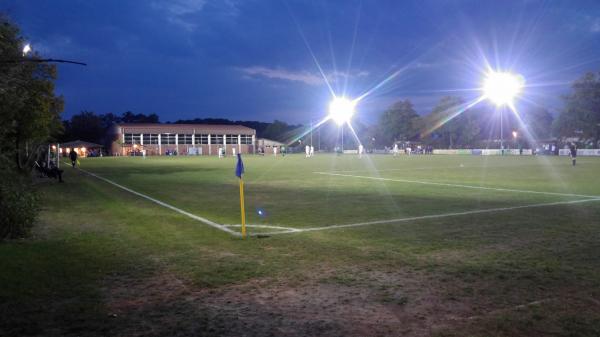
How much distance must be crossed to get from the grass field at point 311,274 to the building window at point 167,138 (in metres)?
89.0

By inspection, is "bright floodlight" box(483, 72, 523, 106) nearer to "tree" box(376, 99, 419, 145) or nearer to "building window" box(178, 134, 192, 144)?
"tree" box(376, 99, 419, 145)

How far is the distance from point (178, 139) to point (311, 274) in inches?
3842

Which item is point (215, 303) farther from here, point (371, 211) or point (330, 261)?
point (371, 211)

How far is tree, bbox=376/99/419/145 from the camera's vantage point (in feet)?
415

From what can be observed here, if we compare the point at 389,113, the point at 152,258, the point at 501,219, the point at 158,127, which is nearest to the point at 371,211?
the point at 501,219

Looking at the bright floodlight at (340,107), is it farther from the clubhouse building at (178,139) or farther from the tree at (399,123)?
the tree at (399,123)

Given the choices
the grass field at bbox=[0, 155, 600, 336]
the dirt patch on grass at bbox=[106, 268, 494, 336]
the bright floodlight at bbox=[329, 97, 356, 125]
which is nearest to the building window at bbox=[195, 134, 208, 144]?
the bright floodlight at bbox=[329, 97, 356, 125]

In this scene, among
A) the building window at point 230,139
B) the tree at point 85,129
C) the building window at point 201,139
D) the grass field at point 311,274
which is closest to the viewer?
the grass field at point 311,274

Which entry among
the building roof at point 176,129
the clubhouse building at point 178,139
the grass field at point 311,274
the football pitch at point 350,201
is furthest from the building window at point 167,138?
the grass field at point 311,274

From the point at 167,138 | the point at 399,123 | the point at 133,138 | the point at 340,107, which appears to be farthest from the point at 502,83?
the point at 133,138

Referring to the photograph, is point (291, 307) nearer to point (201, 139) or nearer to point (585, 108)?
point (585, 108)

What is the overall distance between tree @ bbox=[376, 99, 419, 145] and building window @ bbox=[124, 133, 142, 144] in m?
69.5

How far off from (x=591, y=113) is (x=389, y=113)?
188 feet

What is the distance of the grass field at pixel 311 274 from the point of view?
181 inches
